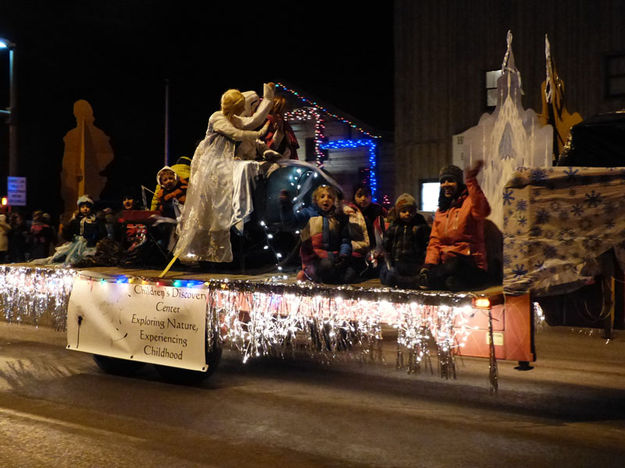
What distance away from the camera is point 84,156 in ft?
38.1

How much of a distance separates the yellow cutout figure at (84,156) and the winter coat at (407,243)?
667 centimetres

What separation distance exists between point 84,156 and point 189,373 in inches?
211

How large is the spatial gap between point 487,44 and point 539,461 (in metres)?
15.2

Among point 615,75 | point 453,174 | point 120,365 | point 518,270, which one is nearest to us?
point 518,270

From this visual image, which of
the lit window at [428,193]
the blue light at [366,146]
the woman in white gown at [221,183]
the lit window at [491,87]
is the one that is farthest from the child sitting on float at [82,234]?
the blue light at [366,146]

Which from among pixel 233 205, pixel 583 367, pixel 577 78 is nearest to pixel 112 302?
pixel 233 205

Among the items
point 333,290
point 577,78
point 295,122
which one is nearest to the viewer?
point 333,290

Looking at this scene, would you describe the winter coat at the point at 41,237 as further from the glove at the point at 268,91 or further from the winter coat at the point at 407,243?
the winter coat at the point at 407,243

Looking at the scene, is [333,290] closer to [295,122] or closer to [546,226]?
[546,226]

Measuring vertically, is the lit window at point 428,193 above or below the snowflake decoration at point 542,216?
above

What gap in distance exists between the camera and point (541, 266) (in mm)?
5352

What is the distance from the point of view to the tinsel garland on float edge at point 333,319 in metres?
5.66

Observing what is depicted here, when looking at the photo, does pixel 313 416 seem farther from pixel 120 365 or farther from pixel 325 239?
pixel 120 365

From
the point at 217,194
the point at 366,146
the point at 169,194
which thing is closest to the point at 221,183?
the point at 217,194
